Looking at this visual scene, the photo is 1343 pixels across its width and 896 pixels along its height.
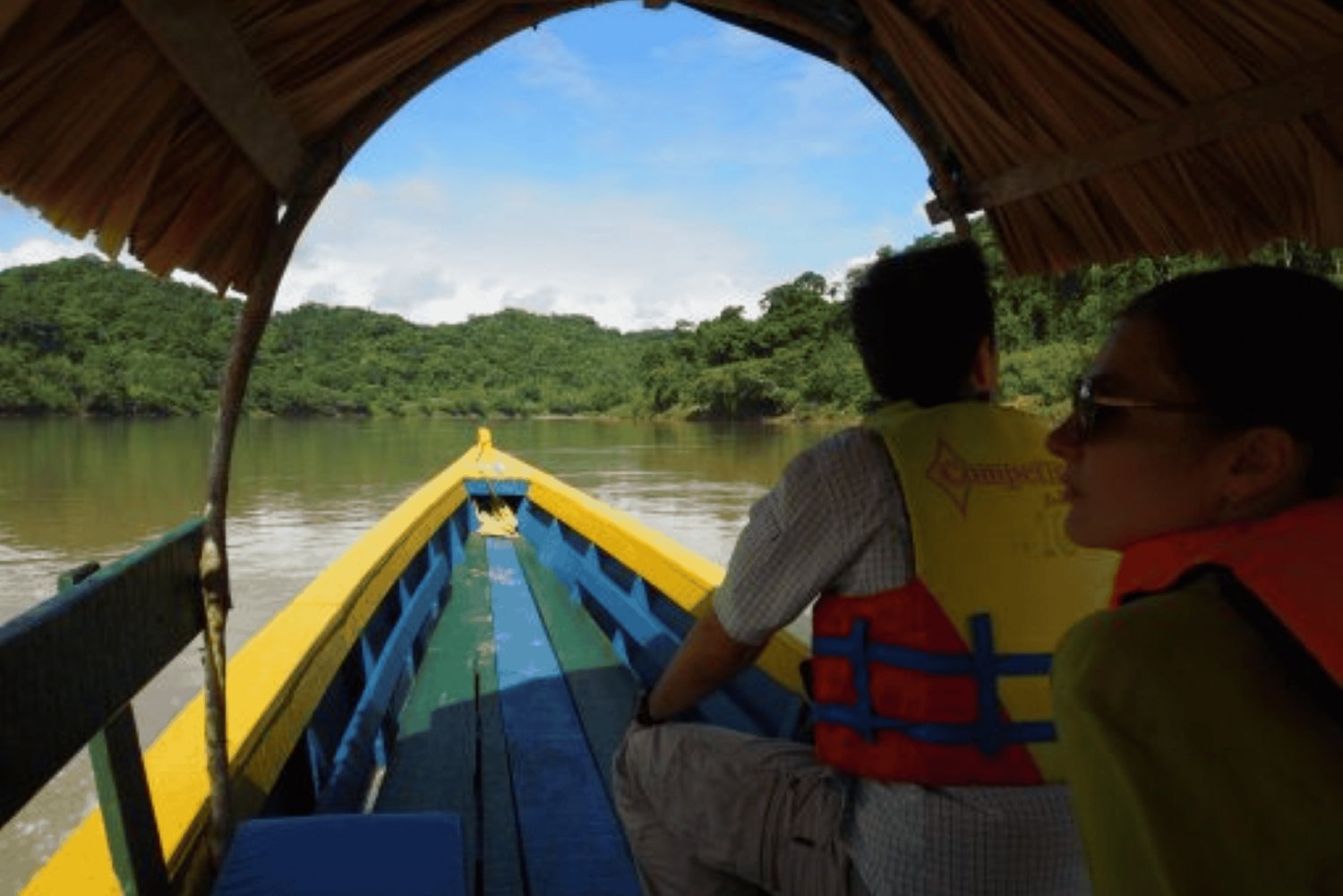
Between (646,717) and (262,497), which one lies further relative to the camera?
(262,497)

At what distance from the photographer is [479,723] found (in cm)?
286

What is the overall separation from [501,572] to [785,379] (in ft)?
154

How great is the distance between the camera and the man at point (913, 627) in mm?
1108

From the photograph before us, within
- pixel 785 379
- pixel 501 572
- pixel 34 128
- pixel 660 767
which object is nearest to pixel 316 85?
pixel 34 128

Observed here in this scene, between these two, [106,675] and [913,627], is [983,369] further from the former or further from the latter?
[106,675]

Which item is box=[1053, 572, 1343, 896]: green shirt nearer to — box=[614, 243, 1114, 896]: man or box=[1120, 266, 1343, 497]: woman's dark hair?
box=[1120, 266, 1343, 497]: woman's dark hair

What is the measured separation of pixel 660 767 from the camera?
4.52 feet

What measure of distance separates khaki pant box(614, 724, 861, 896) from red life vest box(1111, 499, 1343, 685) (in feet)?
2.39

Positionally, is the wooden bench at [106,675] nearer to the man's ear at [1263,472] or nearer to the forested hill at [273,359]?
the man's ear at [1263,472]

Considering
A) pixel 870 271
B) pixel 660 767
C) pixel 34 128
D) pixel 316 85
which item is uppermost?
pixel 316 85

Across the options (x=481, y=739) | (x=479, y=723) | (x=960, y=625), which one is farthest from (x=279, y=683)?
(x=960, y=625)

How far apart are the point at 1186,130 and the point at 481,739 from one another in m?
2.19

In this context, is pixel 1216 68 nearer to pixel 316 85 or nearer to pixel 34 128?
pixel 316 85

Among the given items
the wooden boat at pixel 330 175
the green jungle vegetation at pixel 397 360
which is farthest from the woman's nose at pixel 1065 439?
the green jungle vegetation at pixel 397 360
